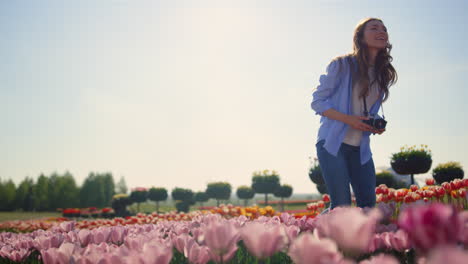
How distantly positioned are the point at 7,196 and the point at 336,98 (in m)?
64.5

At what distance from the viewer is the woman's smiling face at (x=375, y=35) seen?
378cm

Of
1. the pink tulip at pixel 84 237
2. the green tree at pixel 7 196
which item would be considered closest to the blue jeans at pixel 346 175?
the pink tulip at pixel 84 237

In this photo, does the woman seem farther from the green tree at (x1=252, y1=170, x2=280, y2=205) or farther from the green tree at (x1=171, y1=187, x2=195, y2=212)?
the green tree at (x1=171, y1=187, x2=195, y2=212)

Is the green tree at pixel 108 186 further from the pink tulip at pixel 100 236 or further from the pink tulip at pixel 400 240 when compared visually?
the pink tulip at pixel 400 240

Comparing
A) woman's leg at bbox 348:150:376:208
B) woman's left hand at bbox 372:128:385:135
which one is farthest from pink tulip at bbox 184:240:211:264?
woman's leg at bbox 348:150:376:208

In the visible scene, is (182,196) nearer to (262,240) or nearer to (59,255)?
(59,255)

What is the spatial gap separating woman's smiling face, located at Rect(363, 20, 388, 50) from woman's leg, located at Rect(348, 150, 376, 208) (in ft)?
4.10

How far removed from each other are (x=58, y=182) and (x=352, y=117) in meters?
60.6

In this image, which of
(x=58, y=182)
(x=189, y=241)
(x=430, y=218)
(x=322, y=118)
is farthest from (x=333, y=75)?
(x=58, y=182)

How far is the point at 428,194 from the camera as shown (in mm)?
5266

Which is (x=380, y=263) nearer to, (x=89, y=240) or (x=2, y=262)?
(x=89, y=240)

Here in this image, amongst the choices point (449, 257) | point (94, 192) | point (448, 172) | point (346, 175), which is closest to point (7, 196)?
point (94, 192)

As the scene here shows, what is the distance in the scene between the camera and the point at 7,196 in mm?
54562

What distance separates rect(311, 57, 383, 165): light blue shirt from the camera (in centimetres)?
361
